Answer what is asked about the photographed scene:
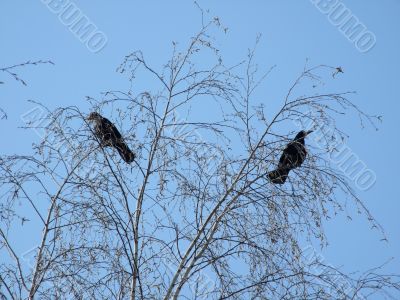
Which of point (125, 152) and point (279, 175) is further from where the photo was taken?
point (125, 152)

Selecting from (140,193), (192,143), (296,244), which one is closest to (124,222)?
(140,193)

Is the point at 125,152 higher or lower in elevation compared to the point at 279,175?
higher

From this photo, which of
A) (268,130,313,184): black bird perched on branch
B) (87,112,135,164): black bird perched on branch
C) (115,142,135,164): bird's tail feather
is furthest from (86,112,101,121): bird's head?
(268,130,313,184): black bird perched on branch

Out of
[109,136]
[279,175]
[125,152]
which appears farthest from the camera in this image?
[109,136]

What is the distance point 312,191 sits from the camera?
502 centimetres

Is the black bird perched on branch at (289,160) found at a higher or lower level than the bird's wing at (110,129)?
lower

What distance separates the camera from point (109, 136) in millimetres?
5547

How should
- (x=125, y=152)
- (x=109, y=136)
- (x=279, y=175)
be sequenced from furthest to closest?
(x=109, y=136) → (x=125, y=152) → (x=279, y=175)

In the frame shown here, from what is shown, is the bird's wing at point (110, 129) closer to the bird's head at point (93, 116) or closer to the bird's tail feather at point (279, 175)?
the bird's head at point (93, 116)

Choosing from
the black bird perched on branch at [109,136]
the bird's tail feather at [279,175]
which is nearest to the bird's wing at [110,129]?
the black bird perched on branch at [109,136]

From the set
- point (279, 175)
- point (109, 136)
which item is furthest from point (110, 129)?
point (279, 175)

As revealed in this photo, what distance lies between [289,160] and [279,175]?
0.11 meters

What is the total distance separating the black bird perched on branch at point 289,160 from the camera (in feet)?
16.8

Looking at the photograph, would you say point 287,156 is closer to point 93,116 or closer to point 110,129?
point 110,129
